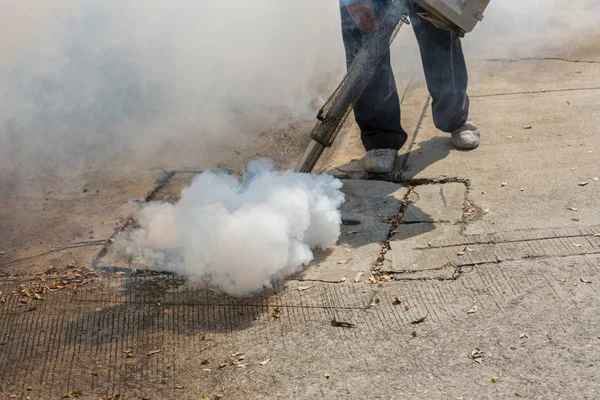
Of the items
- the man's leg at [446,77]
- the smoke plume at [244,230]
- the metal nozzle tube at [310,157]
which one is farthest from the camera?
the man's leg at [446,77]

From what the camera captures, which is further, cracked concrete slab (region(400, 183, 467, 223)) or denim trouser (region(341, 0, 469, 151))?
denim trouser (region(341, 0, 469, 151))

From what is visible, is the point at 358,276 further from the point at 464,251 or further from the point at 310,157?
the point at 310,157

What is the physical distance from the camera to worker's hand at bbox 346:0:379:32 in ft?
14.0

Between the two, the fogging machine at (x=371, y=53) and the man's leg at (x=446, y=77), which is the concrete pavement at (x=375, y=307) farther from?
the fogging machine at (x=371, y=53)

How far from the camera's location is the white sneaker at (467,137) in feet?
16.0

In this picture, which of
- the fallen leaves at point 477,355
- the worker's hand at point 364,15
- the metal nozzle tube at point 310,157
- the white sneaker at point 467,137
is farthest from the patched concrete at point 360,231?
the worker's hand at point 364,15

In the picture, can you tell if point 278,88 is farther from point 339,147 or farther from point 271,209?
point 271,209

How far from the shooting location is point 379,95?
480cm

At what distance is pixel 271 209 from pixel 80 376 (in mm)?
1204

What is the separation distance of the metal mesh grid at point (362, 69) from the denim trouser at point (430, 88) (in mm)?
317

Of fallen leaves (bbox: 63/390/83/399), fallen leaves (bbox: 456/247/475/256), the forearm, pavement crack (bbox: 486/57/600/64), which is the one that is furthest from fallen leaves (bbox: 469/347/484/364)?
pavement crack (bbox: 486/57/600/64)

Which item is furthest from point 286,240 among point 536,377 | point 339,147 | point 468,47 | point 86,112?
point 468,47

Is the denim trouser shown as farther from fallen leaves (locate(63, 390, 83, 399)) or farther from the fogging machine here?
fallen leaves (locate(63, 390, 83, 399))

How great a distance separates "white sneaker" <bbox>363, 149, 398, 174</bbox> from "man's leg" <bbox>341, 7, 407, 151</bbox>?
0.16 ft
